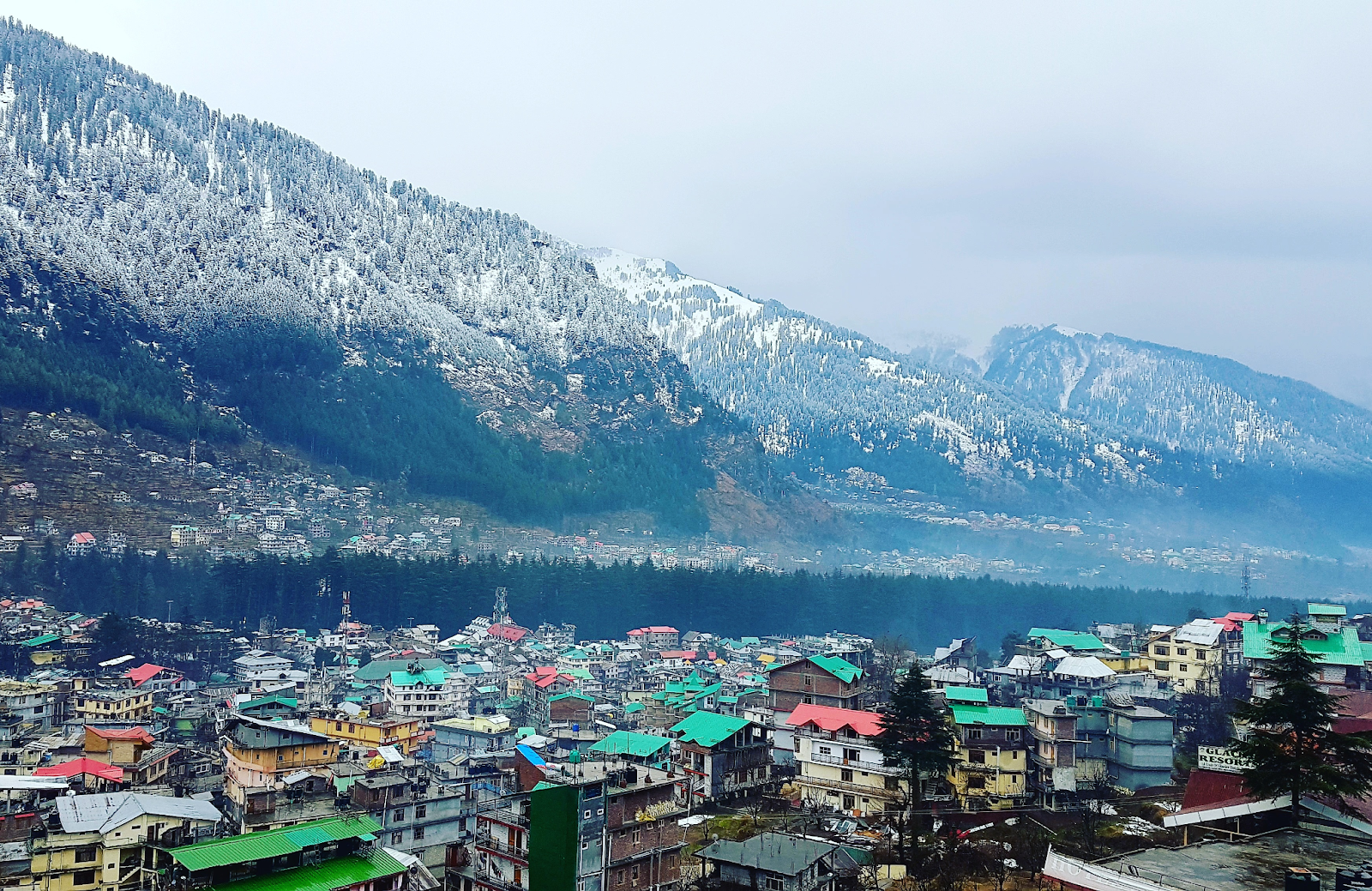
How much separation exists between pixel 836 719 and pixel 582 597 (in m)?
59.4

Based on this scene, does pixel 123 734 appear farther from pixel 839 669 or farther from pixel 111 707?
pixel 839 669

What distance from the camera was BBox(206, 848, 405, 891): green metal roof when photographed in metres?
24.5

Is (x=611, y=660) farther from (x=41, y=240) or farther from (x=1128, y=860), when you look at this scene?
(x=41, y=240)

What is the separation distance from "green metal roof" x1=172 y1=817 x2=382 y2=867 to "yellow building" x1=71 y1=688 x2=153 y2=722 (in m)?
24.5

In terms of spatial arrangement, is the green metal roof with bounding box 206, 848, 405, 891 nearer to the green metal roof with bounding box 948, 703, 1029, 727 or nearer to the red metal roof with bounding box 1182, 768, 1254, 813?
the red metal roof with bounding box 1182, 768, 1254, 813

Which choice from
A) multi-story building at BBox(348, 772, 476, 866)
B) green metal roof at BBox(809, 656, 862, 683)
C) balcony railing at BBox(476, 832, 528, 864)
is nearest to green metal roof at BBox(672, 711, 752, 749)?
green metal roof at BBox(809, 656, 862, 683)

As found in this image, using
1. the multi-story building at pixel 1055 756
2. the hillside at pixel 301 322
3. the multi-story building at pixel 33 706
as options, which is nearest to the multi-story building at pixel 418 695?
the multi-story building at pixel 33 706

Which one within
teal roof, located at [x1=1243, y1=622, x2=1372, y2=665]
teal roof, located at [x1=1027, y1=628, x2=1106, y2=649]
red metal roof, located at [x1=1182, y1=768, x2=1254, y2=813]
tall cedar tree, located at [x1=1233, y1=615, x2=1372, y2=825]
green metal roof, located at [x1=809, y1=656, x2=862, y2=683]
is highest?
tall cedar tree, located at [x1=1233, y1=615, x2=1372, y2=825]

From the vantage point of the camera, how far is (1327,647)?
41.7m

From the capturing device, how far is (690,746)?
39.4 m

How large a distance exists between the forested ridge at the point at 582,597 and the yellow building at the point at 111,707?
31.4m

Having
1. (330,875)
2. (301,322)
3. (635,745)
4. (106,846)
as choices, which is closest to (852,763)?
(635,745)

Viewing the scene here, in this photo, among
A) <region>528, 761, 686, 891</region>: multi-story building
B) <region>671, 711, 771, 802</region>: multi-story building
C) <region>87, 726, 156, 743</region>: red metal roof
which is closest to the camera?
<region>528, 761, 686, 891</region>: multi-story building

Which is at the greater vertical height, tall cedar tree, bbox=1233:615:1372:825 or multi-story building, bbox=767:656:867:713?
tall cedar tree, bbox=1233:615:1372:825
